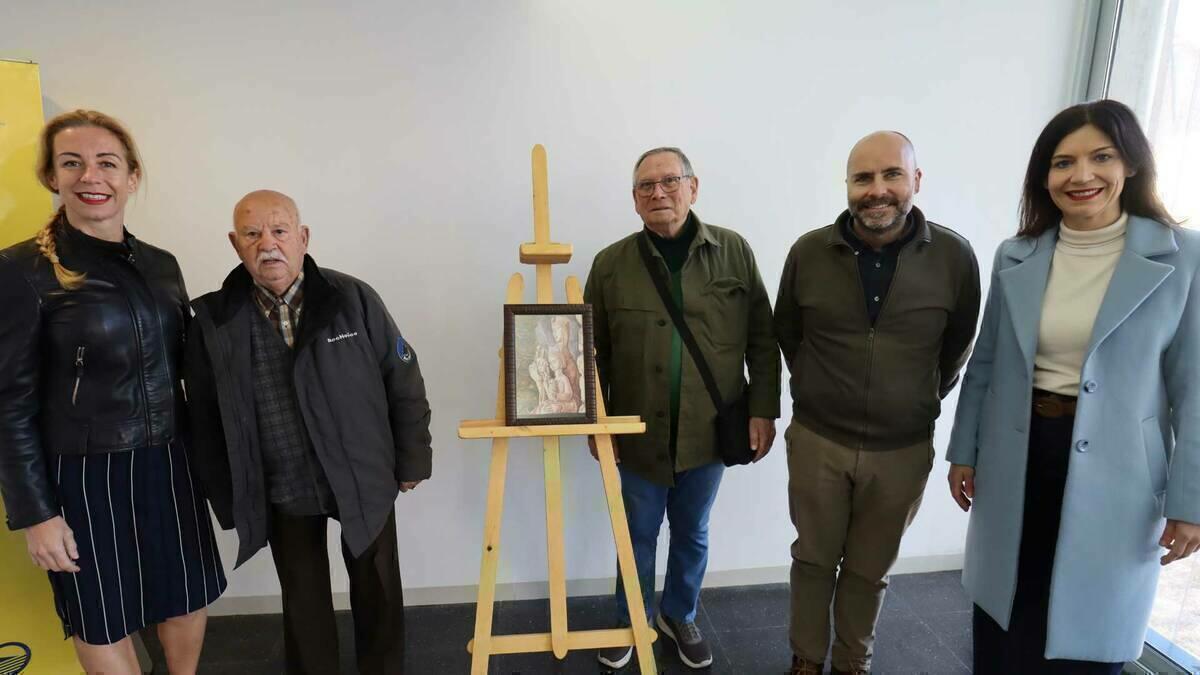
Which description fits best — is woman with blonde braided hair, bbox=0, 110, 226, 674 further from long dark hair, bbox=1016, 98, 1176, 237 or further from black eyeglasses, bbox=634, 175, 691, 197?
long dark hair, bbox=1016, 98, 1176, 237

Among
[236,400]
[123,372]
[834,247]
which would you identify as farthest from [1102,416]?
[123,372]

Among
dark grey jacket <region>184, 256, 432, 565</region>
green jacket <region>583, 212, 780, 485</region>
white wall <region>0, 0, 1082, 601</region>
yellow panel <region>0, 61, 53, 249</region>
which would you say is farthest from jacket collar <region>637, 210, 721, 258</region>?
yellow panel <region>0, 61, 53, 249</region>

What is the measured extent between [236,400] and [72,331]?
0.40m

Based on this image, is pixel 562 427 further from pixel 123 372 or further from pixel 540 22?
pixel 540 22

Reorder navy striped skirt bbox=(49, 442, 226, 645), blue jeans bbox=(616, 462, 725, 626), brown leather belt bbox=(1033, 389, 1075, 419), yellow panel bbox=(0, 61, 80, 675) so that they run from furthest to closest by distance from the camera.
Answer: blue jeans bbox=(616, 462, 725, 626)
yellow panel bbox=(0, 61, 80, 675)
navy striped skirt bbox=(49, 442, 226, 645)
brown leather belt bbox=(1033, 389, 1075, 419)

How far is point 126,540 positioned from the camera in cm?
153

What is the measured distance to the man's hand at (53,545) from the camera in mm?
1445

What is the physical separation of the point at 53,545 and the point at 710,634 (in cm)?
217

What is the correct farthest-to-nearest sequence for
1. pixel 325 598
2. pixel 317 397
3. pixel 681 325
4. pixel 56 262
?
pixel 681 325
pixel 325 598
pixel 317 397
pixel 56 262

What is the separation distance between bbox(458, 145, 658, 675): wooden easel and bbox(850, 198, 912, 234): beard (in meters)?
0.86

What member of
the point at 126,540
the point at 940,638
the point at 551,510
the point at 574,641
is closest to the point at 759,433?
the point at 551,510

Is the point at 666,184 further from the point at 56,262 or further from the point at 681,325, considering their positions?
the point at 56,262

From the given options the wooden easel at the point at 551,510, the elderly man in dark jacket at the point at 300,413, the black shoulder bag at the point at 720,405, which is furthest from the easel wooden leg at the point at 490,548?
the black shoulder bag at the point at 720,405

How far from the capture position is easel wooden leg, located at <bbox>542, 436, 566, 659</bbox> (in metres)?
1.75
